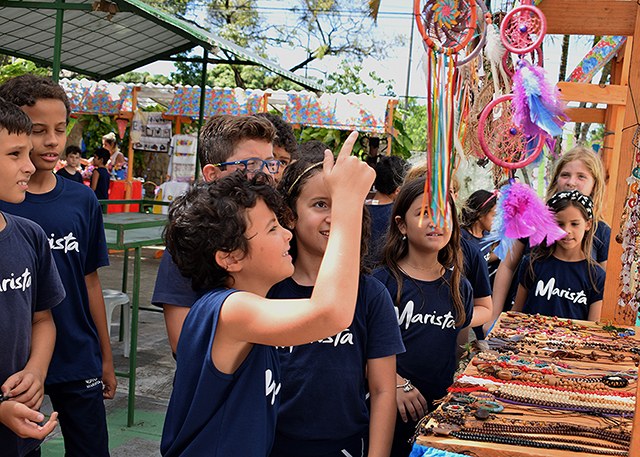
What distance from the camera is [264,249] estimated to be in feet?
5.12

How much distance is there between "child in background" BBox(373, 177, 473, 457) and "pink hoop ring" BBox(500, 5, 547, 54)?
56 centimetres

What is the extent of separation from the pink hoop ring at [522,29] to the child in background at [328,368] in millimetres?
901

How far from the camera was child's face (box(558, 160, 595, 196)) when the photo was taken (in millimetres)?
3982

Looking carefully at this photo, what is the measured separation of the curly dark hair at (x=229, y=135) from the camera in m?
2.15

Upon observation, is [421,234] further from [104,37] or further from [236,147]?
[104,37]

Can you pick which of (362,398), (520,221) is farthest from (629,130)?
(362,398)

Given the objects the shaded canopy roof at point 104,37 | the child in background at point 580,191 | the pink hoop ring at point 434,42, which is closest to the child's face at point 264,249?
the pink hoop ring at point 434,42

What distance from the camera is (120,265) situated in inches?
389

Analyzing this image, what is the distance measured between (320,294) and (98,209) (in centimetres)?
139

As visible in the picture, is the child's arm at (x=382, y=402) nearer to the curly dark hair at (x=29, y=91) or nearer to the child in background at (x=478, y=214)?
the curly dark hair at (x=29, y=91)

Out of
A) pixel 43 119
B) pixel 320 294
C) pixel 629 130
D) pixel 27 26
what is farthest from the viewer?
pixel 27 26

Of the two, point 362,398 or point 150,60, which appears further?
point 150,60

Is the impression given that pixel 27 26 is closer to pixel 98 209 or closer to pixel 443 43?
pixel 98 209

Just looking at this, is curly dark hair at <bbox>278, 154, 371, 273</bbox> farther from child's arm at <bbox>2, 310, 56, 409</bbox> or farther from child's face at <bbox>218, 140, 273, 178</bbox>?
child's arm at <bbox>2, 310, 56, 409</bbox>
